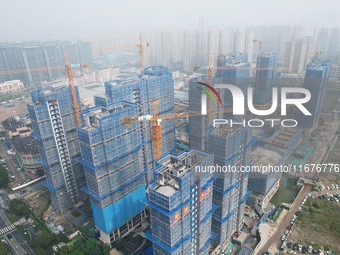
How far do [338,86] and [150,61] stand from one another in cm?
4429

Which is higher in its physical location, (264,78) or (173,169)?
(173,169)

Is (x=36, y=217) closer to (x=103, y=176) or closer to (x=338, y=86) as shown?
(x=103, y=176)

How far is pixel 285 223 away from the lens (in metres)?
19.4

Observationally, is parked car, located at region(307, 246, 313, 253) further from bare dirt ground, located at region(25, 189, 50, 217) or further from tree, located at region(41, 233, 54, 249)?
bare dirt ground, located at region(25, 189, 50, 217)

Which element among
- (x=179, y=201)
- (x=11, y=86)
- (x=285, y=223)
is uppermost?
(x=179, y=201)

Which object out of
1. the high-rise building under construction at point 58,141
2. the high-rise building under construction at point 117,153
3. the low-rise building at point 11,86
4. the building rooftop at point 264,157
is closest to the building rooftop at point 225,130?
the high-rise building under construction at point 117,153

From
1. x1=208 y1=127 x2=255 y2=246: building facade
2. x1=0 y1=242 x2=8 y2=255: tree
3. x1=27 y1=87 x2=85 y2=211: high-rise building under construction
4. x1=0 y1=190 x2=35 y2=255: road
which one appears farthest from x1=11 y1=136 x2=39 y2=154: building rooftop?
x1=208 y1=127 x2=255 y2=246: building facade

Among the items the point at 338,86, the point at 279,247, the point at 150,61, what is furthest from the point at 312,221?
the point at 150,61

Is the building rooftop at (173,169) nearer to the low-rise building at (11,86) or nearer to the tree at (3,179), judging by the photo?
the tree at (3,179)

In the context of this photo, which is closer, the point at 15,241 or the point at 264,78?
the point at 15,241

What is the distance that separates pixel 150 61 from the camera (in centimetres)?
7069

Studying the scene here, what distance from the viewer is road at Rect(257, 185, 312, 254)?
57.9 ft

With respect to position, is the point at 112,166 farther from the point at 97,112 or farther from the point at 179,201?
the point at 179,201

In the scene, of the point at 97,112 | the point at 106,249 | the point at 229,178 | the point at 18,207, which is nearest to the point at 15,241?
the point at 18,207
